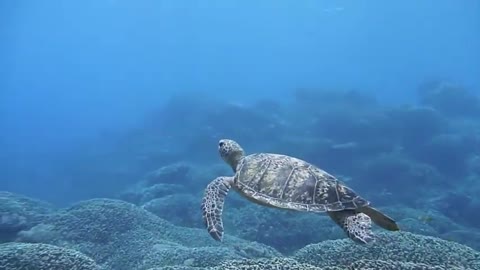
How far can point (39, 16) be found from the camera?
13512 cm

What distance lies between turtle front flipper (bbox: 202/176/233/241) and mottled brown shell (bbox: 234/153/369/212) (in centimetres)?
23

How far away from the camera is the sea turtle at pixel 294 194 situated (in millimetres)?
4941

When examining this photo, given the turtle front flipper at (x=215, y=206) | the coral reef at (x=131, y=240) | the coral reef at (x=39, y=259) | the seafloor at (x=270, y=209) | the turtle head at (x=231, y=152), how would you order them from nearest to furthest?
the turtle front flipper at (x=215, y=206) < the coral reef at (x=39, y=259) < the seafloor at (x=270, y=209) < the turtle head at (x=231, y=152) < the coral reef at (x=131, y=240)

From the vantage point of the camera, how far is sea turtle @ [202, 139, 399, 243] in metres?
4.94

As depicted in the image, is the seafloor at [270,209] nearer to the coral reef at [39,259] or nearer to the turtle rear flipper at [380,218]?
the coral reef at [39,259]

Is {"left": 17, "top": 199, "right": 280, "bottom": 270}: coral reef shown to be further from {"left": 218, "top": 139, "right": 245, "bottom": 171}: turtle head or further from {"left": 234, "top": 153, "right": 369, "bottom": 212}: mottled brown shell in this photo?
{"left": 234, "top": 153, "right": 369, "bottom": 212}: mottled brown shell

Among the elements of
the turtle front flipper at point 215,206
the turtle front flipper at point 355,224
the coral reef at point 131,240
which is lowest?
the turtle front flipper at point 355,224

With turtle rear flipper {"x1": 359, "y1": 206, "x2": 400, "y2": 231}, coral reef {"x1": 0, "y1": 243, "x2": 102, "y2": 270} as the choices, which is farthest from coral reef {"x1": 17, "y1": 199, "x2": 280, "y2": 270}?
turtle rear flipper {"x1": 359, "y1": 206, "x2": 400, "y2": 231}

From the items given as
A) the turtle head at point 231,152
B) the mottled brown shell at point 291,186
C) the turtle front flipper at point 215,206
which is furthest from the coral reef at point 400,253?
the turtle head at point 231,152

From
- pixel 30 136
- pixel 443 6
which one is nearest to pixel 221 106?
pixel 30 136

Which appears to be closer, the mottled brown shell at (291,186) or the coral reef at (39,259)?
the mottled brown shell at (291,186)

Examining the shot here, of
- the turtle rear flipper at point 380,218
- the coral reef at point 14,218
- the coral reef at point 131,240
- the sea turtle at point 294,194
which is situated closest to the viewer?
the turtle rear flipper at point 380,218

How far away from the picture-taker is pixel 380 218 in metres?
4.96

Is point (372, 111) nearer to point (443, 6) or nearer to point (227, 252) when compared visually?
point (227, 252)
